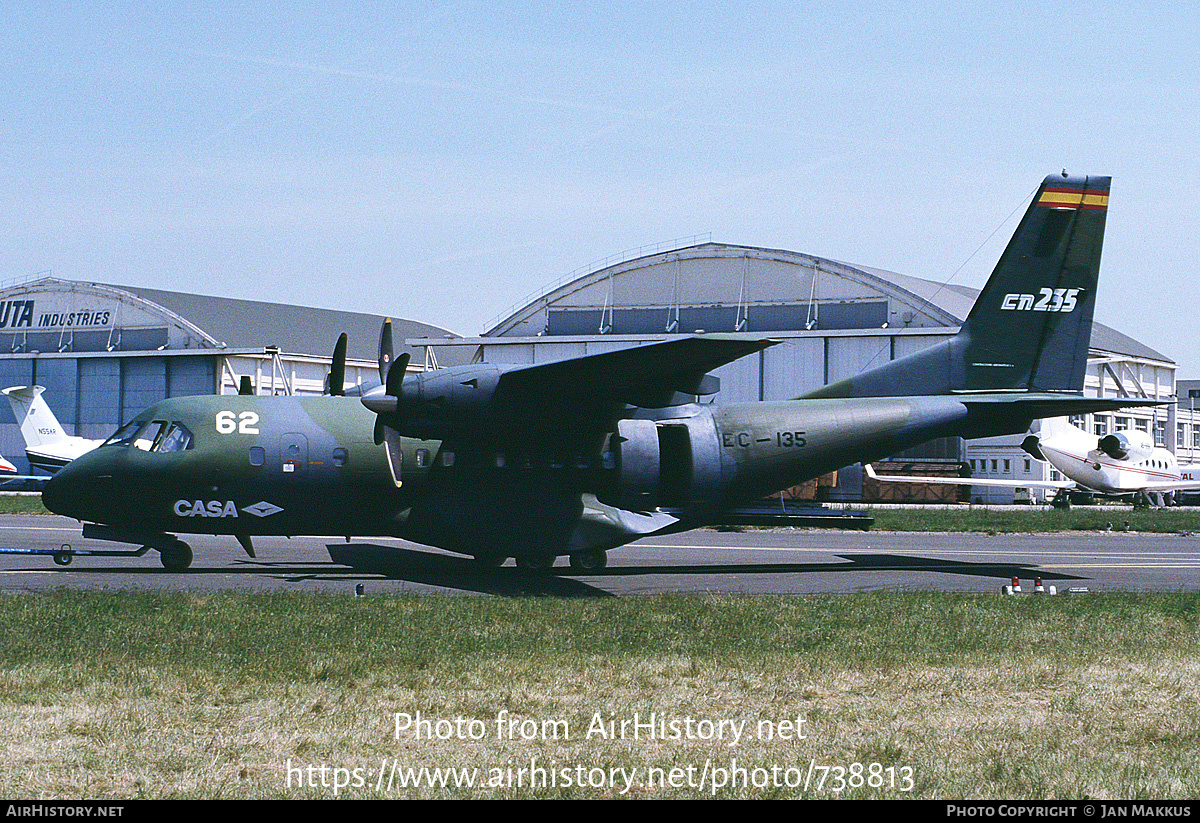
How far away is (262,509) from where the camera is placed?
2084 centimetres

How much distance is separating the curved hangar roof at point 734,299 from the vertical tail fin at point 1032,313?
37.5 meters

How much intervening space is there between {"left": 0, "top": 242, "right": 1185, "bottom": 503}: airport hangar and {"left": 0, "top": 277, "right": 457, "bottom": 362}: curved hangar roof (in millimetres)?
102

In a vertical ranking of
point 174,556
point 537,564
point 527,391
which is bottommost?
point 537,564

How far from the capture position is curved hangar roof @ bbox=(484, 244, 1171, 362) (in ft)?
206

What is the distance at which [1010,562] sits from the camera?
26000 mm

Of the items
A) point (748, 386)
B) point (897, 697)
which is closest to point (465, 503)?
point (897, 697)

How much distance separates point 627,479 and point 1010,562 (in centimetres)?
1038

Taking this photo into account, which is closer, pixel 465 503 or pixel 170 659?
pixel 170 659

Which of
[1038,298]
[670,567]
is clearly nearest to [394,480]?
[670,567]

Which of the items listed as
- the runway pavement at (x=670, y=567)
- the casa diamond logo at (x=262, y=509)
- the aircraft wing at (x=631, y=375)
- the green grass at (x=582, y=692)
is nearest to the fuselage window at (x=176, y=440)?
the casa diamond logo at (x=262, y=509)

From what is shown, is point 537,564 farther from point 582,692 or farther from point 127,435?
point 582,692

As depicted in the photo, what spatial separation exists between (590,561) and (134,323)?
196ft

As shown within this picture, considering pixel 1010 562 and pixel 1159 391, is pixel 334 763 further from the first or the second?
pixel 1159 391

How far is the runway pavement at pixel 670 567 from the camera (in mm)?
20016
